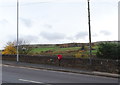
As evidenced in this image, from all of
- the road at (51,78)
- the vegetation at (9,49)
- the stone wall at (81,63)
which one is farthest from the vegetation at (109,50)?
the vegetation at (9,49)

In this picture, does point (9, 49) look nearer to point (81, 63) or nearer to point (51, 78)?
point (81, 63)

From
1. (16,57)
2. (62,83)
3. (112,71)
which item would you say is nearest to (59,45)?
(16,57)

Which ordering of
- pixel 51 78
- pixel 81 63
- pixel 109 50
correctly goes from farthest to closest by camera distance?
pixel 109 50 → pixel 81 63 → pixel 51 78

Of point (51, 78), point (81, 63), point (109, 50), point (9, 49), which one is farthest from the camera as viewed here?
point (9, 49)

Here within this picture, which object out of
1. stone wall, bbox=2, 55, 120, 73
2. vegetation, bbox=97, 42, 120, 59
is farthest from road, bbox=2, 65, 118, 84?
vegetation, bbox=97, 42, 120, 59

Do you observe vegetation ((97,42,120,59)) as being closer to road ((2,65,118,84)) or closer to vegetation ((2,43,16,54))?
road ((2,65,118,84))

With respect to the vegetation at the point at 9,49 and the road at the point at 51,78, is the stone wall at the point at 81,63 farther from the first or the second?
the vegetation at the point at 9,49

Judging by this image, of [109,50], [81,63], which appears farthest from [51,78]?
[109,50]

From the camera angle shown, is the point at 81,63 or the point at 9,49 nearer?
the point at 81,63

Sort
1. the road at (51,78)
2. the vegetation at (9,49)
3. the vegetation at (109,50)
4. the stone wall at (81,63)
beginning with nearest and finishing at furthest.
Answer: the road at (51,78) → the stone wall at (81,63) → the vegetation at (109,50) → the vegetation at (9,49)

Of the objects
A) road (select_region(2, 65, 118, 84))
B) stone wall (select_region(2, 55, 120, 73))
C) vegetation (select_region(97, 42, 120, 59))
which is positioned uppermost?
vegetation (select_region(97, 42, 120, 59))

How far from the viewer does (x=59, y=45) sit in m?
60.2

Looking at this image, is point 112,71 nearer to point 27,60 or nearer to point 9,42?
point 27,60

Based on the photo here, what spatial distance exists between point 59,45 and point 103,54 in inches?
1296
